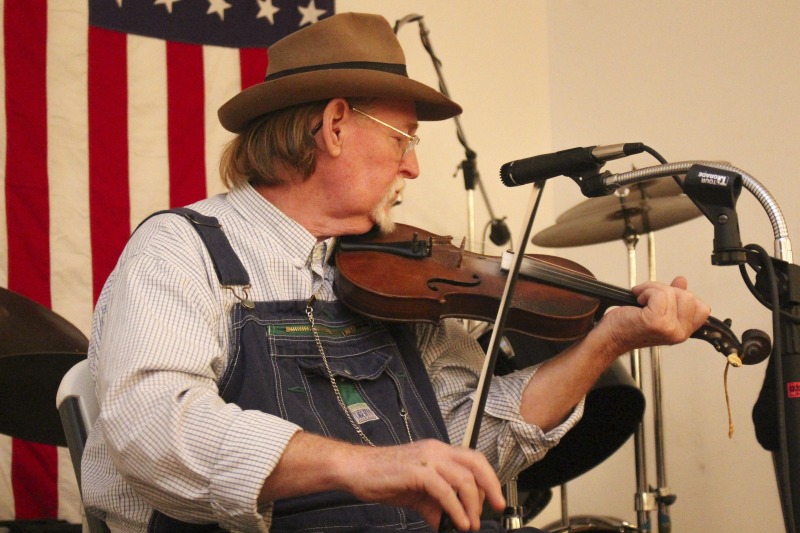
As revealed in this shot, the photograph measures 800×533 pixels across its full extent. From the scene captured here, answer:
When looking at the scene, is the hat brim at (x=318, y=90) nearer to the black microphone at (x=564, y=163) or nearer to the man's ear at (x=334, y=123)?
the man's ear at (x=334, y=123)

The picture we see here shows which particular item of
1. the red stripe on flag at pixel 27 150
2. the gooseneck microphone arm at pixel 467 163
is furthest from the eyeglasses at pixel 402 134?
the red stripe on flag at pixel 27 150

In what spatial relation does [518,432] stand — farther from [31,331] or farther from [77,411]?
[31,331]

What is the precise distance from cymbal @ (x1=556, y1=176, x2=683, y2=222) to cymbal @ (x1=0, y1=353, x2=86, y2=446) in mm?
1543

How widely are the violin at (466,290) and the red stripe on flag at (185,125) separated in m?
1.39

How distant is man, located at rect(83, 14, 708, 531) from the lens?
1188 millimetres

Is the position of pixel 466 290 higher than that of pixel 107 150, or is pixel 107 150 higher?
pixel 107 150

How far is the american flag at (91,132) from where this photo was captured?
274cm

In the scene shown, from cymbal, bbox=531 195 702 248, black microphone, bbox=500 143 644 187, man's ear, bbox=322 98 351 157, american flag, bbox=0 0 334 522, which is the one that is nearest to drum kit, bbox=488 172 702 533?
cymbal, bbox=531 195 702 248

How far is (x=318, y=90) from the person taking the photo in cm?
181

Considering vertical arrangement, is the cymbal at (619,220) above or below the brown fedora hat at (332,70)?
below

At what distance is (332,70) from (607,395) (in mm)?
1011

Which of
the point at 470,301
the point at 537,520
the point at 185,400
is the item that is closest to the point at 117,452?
the point at 185,400

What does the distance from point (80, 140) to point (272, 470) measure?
2014mm

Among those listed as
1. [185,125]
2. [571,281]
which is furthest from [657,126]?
[571,281]
